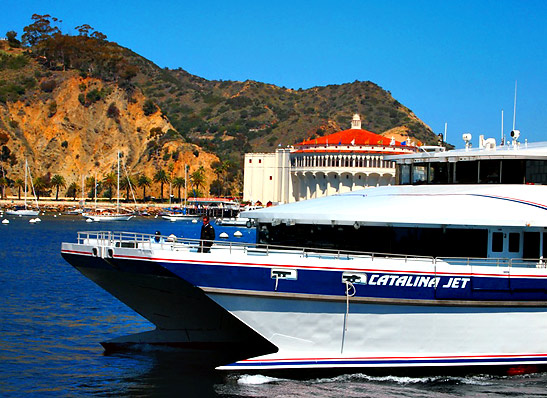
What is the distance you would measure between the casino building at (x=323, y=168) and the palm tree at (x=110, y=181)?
914 inches

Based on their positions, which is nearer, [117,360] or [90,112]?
[117,360]

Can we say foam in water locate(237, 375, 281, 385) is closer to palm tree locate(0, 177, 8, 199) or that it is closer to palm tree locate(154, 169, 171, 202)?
palm tree locate(154, 169, 171, 202)

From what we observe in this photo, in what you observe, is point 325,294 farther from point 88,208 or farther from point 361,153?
point 88,208

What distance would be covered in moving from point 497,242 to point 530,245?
2.65 ft

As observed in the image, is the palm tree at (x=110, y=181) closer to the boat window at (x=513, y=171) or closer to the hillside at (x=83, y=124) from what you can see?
the hillside at (x=83, y=124)

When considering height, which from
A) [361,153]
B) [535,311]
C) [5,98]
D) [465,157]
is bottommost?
[535,311]

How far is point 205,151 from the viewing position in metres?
155

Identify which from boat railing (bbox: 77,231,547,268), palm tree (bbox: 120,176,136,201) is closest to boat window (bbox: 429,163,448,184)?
boat railing (bbox: 77,231,547,268)

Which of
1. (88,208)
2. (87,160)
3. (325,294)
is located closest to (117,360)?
(325,294)

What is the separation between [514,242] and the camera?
1777 cm

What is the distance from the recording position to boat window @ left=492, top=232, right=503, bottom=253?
57.9ft

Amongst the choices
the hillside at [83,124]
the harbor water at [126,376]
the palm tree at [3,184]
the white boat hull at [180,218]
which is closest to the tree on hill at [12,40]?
the hillside at [83,124]

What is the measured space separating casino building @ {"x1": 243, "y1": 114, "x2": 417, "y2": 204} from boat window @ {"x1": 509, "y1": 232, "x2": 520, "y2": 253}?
96.5m

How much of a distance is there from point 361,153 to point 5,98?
6651cm
